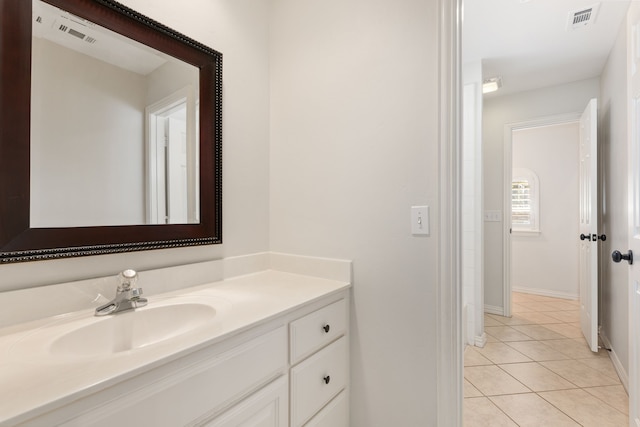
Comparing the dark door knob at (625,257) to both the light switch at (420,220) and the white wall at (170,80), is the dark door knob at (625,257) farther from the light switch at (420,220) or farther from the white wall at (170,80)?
the white wall at (170,80)

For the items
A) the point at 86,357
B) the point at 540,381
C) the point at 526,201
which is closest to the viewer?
the point at 86,357

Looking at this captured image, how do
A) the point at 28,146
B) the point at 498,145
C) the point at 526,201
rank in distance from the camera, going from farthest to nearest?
1. the point at 526,201
2. the point at 498,145
3. the point at 28,146

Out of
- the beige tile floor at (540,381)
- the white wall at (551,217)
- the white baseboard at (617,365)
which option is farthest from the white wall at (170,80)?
the white wall at (551,217)

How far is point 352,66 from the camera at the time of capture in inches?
54.9

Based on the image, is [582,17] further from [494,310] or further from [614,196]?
[494,310]

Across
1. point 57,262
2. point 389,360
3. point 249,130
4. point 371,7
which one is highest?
point 371,7

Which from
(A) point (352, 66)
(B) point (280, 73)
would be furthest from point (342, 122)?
(B) point (280, 73)

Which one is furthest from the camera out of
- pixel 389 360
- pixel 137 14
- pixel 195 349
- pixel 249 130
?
pixel 249 130

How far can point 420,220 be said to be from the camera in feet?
4.04

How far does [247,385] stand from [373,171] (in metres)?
0.94

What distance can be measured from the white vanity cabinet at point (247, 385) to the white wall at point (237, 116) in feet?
1.79

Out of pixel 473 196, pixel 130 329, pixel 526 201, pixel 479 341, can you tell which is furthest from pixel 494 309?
pixel 130 329

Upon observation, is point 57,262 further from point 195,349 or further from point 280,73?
point 280,73

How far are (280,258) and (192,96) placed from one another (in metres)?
0.88
